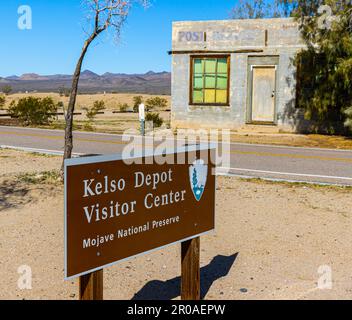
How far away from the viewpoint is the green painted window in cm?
2234

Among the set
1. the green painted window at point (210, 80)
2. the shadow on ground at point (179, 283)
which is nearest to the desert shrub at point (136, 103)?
the green painted window at point (210, 80)

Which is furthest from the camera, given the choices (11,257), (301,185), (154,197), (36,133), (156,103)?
(156,103)

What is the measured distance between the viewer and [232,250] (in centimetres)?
658

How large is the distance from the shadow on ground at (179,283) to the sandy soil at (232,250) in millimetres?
10

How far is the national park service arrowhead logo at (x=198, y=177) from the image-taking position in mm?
4914

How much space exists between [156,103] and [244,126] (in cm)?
3214

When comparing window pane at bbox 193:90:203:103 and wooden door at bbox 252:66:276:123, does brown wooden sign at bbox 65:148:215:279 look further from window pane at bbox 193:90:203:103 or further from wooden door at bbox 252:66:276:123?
window pane at bbox 193:90:203:103

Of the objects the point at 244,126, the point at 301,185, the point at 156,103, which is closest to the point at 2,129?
the point at 244,126

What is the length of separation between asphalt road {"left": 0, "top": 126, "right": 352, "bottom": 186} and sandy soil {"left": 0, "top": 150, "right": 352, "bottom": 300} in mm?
2003

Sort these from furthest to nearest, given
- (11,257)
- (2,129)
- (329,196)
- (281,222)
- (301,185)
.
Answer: (2,129) < (301,185) < (329,196) < (281,222) < (11,257)

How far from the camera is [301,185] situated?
10148 mm

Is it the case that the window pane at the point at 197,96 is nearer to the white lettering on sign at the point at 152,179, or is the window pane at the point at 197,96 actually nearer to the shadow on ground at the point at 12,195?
the shadow on ground at the point at 12,195
